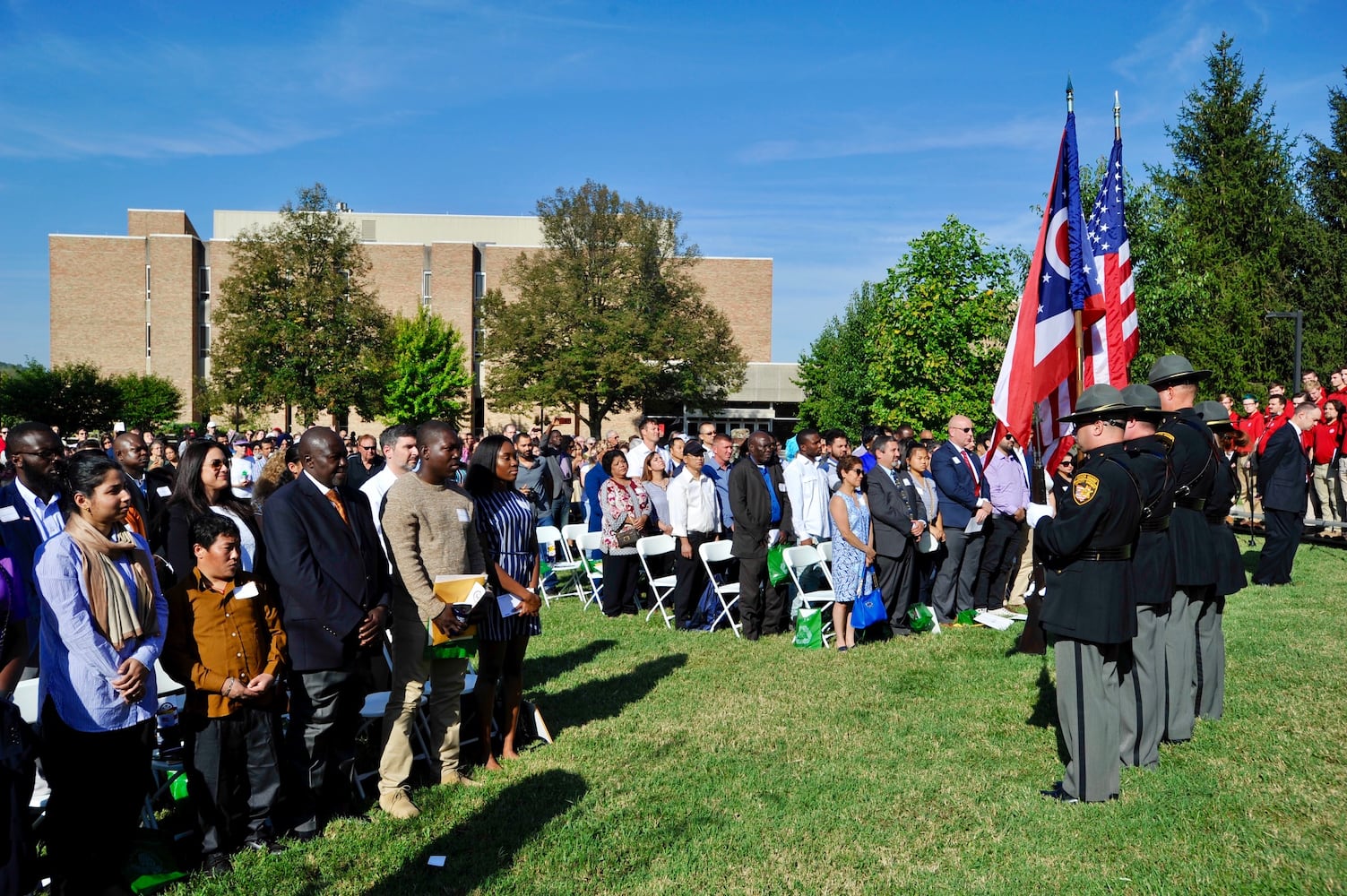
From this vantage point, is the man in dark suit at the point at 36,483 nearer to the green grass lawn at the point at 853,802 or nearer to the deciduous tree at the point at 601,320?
the green grass lawn at the point at 853,802

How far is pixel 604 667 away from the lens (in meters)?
8.35

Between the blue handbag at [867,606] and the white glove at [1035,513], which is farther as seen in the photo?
the blue handbag at [867,606]

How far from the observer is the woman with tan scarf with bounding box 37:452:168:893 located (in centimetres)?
382

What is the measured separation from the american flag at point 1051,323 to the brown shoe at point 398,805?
4.76m

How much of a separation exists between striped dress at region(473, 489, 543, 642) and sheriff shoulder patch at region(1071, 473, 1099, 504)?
3242 millimetres

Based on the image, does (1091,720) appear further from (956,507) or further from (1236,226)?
(1236,226)

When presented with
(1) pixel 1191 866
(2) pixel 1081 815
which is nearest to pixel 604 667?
(2) pixel 1081 815

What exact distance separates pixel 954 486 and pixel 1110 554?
516cm

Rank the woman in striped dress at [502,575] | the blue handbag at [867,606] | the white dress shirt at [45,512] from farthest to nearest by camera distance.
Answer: the blue handbag at [867,606] → the woman in striped dress at [502,575] → the white dress shirt at [45,512]

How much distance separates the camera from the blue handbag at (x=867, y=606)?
29.8ft

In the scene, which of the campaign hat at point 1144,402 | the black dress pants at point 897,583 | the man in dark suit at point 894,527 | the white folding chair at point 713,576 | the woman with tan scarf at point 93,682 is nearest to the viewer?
the woman with tan scarf at point 93,682

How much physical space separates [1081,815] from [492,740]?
344 centimetres

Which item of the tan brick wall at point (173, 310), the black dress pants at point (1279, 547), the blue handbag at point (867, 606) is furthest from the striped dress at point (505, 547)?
the tan brick wall at point (173, 310)

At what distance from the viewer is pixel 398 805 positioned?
16.8ft
